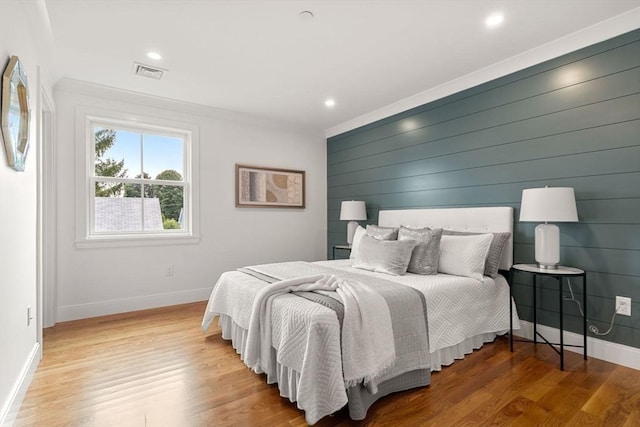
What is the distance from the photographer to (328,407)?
5.21 ft

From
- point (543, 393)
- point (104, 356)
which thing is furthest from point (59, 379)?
point (543, 393)

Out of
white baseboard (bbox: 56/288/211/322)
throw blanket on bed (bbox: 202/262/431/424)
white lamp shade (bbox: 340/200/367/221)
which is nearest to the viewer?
throw blanket on bed (bbox: 202/262/431/424)

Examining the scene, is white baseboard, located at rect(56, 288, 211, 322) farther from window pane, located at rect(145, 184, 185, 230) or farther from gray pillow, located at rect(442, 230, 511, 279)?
gray pillow, located at rect(442, 230, 511, 279)

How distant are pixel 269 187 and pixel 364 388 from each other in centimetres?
338

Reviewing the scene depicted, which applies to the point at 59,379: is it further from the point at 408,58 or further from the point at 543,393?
the point at 408,58

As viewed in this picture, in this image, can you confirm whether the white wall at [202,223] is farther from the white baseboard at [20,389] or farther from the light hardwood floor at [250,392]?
the white baseboard at [20,389]

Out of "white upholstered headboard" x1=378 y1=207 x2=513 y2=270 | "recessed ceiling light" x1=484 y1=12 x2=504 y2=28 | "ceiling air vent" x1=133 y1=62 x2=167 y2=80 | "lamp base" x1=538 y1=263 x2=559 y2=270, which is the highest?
"recessed ceiling light" x1=484 y1=12 x2=504 y2=28

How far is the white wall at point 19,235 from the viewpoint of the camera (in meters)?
1.67

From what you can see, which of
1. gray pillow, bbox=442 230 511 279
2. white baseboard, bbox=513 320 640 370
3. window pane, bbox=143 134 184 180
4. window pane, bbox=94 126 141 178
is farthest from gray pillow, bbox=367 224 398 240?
window pane, bbox=94 126 141 178

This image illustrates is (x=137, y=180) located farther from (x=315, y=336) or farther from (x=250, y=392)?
(x=315, y=336)

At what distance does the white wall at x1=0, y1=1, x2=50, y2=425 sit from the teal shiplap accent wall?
3.51m

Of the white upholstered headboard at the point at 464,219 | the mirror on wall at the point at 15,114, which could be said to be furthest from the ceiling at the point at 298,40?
the white upholstered headboard at the point at 464,219

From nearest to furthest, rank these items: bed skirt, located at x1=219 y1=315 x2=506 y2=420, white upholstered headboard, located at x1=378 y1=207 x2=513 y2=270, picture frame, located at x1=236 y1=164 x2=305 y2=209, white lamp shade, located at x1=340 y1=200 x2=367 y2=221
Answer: bed skirt, located at x1=219 y1=315 x2=506 y2=420, white upholstered headboard, located at x1=378 y1=207 x2=513 y2=270, white lamp shade, located at x1=340 y1=200 x2=367 y2=221, picture frame, located at x1=236 y1=164 x2=305 y2=209

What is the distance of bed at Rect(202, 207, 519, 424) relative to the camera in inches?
65.2
